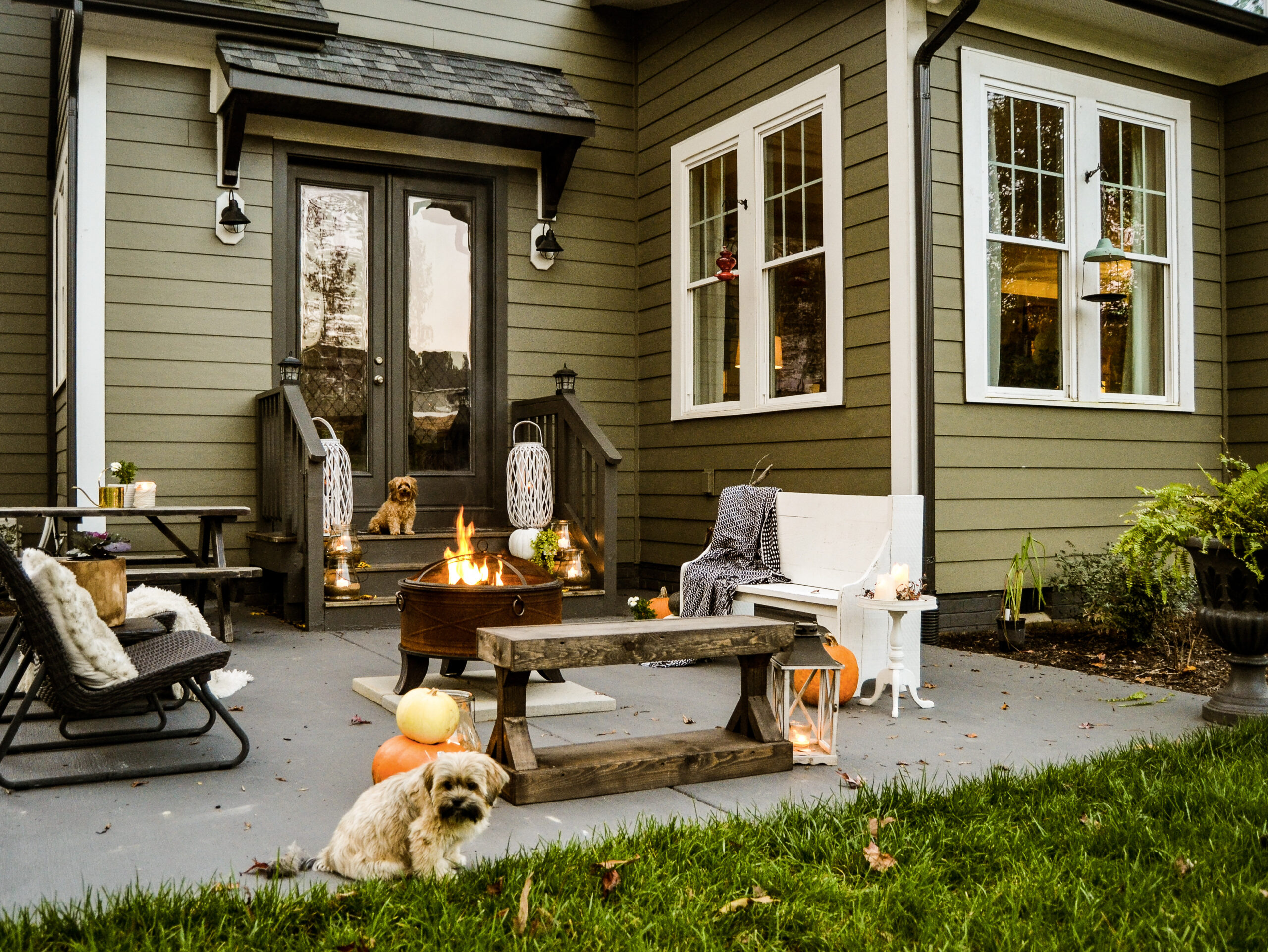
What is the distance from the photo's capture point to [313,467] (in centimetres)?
630

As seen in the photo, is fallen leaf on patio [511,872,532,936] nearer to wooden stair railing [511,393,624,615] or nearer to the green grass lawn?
the green grass lawn

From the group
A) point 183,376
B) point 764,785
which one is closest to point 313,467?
point 183,376

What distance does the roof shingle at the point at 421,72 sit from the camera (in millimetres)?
7031

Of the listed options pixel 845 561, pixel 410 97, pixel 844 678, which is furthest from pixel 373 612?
pixel 410 97

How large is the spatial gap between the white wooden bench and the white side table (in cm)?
14

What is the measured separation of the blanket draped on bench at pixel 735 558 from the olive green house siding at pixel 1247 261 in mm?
3458

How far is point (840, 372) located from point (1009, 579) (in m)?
1.54

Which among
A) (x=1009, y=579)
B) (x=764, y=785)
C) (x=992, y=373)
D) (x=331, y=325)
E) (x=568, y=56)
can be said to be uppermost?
(x=568, y=56)

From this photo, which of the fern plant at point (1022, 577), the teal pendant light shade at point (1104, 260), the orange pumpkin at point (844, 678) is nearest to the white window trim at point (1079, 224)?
the teal pendant light shade at point (1104, 260)

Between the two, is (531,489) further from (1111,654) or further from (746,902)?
(746,902)

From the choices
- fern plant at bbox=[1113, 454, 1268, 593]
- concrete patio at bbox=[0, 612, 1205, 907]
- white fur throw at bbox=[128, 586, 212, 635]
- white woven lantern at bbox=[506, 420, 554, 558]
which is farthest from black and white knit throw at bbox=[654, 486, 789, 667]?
white fur throw at bbox=[128, 586, 212, 635]

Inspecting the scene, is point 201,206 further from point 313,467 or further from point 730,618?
point 730,618

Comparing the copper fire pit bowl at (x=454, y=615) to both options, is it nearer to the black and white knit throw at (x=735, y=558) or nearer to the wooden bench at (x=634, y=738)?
the wooden bench at (x=634, y=738)

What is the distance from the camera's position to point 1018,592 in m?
6.11
